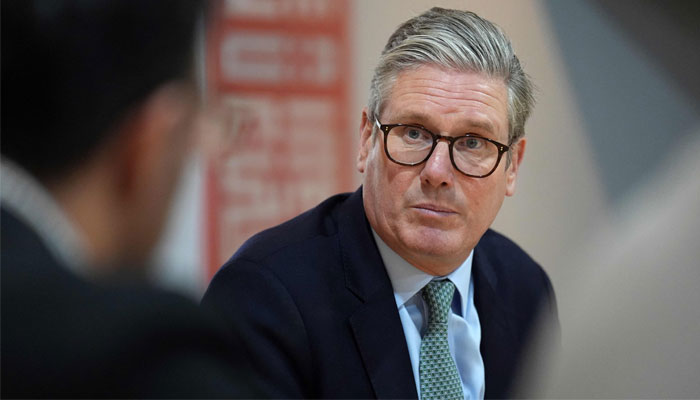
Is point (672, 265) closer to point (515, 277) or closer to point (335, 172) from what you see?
point (515, 277)

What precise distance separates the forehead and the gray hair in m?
0.02

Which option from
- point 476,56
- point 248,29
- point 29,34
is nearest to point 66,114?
point 29,34

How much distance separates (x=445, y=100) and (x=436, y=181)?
17 centimetres

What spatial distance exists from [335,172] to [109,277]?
2130mm

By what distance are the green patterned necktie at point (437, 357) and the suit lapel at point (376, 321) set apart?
0.03 metres

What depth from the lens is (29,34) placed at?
708mm

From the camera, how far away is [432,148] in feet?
5.44

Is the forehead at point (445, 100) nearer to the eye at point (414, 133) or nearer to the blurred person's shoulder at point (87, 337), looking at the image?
the eye at point (414, 133)

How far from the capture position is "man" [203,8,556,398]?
1594 millimetres

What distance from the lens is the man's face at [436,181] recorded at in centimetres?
165

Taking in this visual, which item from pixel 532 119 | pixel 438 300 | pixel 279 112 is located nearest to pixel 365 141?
pixel 438 300

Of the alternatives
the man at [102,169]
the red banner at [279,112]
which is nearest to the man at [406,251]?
the man at [102,169]

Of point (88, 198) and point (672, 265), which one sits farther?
point (88, 198)

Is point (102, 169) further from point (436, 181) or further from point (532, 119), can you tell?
point (532, 119)
